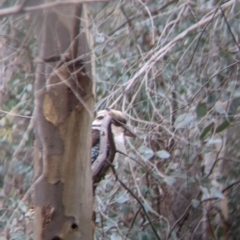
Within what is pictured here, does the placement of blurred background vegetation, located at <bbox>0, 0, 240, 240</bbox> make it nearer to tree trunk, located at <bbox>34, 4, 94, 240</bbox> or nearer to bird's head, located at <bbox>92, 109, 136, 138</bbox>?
bird's head, located at <bbox>92, 109, 136, 138</bbox>

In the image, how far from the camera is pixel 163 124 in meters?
2.10

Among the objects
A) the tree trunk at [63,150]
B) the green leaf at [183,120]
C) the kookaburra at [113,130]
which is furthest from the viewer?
the green leaf at [183,120]

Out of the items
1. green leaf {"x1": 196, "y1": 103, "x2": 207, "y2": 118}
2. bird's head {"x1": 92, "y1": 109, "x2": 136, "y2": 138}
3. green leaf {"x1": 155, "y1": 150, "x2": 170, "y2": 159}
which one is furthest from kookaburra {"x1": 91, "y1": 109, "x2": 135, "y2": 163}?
green leaf {"x1": 196, "y1": 103, "x2": 207, "y2": 118}

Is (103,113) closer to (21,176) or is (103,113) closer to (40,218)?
(40,218)

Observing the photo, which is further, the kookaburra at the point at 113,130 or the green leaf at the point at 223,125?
the green leaf at the point at 223,125

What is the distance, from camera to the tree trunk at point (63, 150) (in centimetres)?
142

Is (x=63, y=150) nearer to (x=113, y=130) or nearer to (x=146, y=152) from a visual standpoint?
(x=113, y=130)

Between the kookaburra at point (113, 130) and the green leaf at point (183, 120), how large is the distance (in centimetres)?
28

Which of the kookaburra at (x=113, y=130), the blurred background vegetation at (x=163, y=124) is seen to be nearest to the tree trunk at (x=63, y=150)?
the kookaburra at (x=113, y=130)

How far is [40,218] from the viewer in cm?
147

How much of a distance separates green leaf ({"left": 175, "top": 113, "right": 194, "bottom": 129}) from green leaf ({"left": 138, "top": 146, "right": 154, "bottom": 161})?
120 millimetres

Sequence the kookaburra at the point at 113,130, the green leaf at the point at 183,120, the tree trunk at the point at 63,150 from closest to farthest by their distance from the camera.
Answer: the tree trunk at the point at 63,150 → the kookaburra at the point at 113,130 → the green leaf at the point at 183,120

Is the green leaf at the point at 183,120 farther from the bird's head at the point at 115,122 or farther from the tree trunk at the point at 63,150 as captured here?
the tree trunk at the point at 63,150

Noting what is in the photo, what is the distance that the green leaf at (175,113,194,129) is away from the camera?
1.98m
